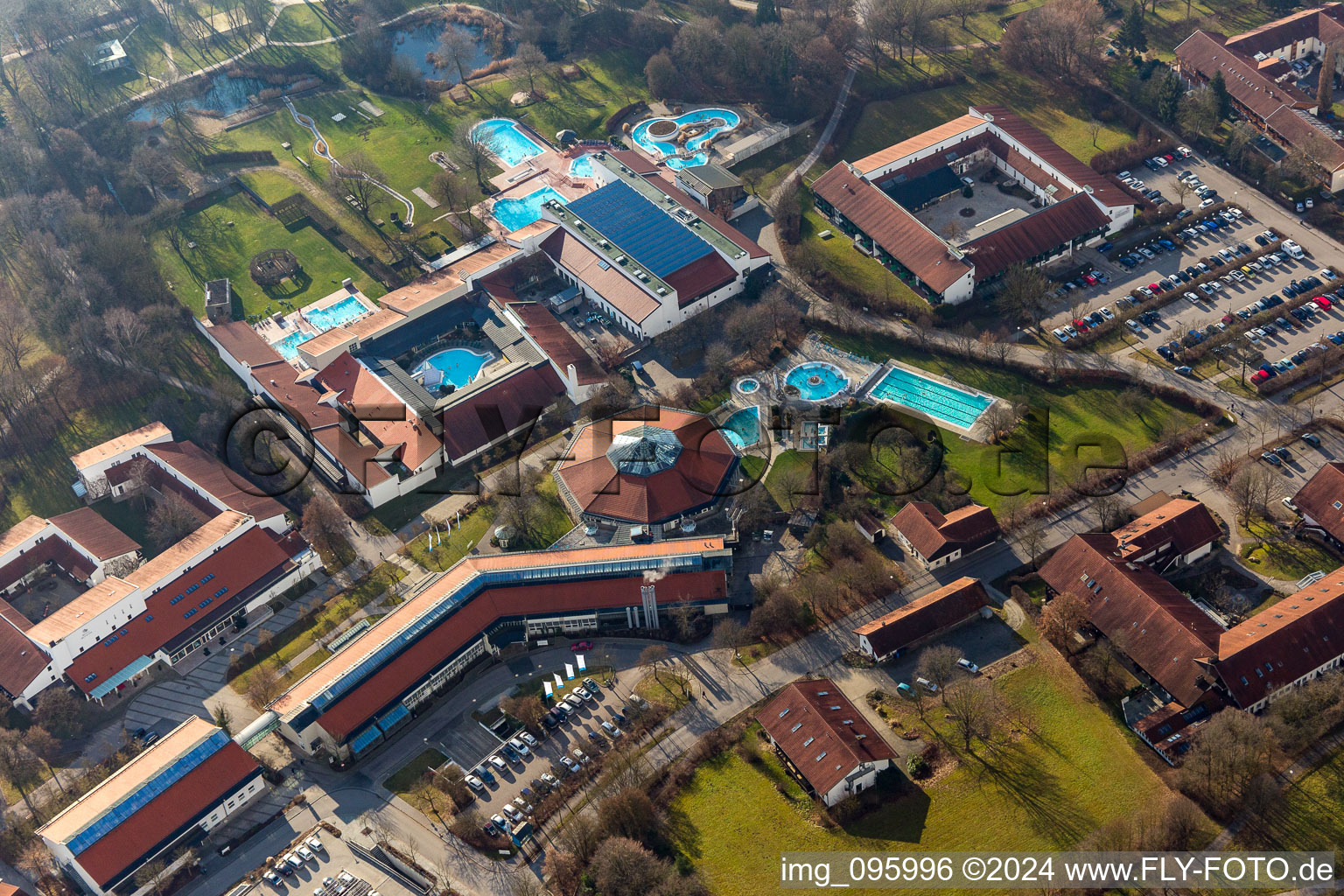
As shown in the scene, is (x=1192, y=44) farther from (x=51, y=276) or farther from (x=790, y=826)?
(x=51, y=276)

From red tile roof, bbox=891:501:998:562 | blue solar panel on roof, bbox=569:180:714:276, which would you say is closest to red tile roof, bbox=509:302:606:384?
blue solar panel on roof, bbox=569:180:714:276

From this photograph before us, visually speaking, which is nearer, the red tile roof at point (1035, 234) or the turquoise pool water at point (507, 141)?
the red tile roof at point (1035, 234)

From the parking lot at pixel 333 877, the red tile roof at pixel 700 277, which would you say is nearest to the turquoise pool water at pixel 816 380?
the red tile roof at pixel 700 277

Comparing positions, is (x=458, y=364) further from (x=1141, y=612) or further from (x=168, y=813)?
(x=1141, y=612)

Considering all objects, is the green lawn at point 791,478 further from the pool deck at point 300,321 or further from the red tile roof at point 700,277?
the pool deck at point 300,321

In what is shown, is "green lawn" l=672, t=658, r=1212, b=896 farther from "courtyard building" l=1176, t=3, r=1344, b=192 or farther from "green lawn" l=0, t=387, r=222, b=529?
"courtyard building" l=1176, t=3, r=1344, b=192

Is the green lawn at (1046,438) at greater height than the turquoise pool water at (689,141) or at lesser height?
lesser

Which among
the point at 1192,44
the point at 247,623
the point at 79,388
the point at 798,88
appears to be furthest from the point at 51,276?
the point at 1192,44
